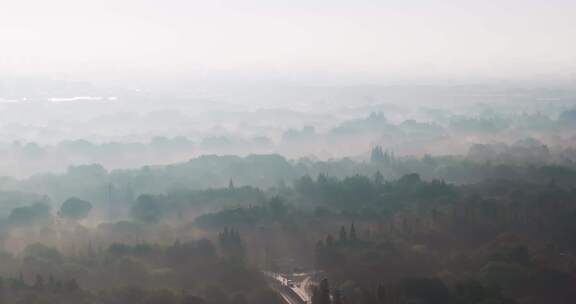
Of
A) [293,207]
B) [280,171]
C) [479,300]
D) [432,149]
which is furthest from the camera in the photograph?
[432,149]

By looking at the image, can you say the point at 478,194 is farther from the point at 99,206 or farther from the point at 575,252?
the point at 99,206

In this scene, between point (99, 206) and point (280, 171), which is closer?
point (99, 206)

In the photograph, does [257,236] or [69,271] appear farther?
[257,236]

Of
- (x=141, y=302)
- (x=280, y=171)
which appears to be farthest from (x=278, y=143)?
(x=141, y=302)

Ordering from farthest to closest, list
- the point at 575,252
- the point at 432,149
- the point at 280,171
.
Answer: the point at 432,149, the point at 280,171, the point at 575,252

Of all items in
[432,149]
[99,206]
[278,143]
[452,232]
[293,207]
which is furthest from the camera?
[278,143]

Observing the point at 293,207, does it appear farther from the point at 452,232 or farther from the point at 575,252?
the point at 575,252

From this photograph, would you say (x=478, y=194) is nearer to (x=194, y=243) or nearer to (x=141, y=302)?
(x=194, y=243)

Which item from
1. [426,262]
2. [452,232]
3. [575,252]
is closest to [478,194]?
[452,232]

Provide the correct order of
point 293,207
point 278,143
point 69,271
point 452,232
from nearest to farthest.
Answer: point 69,271 → point 452,232 → point 293,207 → point 278,143
